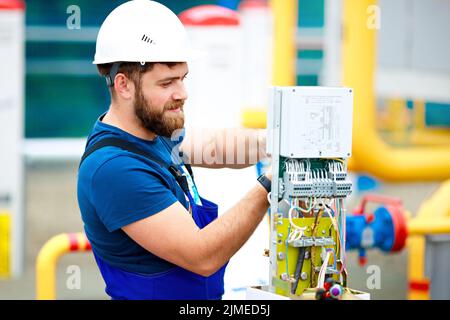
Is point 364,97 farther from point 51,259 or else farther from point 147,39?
point 147,39

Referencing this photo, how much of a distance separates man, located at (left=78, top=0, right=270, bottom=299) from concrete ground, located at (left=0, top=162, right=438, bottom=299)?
814mm

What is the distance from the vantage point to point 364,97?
458 cm

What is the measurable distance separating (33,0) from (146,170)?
410 inches

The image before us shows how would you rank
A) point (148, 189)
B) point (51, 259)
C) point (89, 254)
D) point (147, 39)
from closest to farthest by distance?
point (148, 189) < point (147, 39) < point (51, 259) < point (89, 254)

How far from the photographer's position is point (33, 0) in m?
12.3

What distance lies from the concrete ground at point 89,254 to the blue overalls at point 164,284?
0.72m

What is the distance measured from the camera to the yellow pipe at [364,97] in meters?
4.53

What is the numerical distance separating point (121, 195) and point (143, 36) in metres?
0.52

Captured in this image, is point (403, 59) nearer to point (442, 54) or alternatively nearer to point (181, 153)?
point (442, 54)

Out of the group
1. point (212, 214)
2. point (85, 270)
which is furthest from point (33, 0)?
point (212, 214)

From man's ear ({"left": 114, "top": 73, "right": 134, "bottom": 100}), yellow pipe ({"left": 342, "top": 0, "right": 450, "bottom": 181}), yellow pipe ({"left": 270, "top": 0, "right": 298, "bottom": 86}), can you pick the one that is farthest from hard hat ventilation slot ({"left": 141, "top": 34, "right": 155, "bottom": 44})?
yellow pipe ({"left": 270, "top": 0, "right": 298, "bottom": 86})

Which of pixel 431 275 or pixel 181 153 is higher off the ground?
pixel 181 153

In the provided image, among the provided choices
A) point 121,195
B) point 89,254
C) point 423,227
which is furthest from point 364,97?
point 89,254

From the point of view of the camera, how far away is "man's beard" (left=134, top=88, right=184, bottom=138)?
2631 mm
